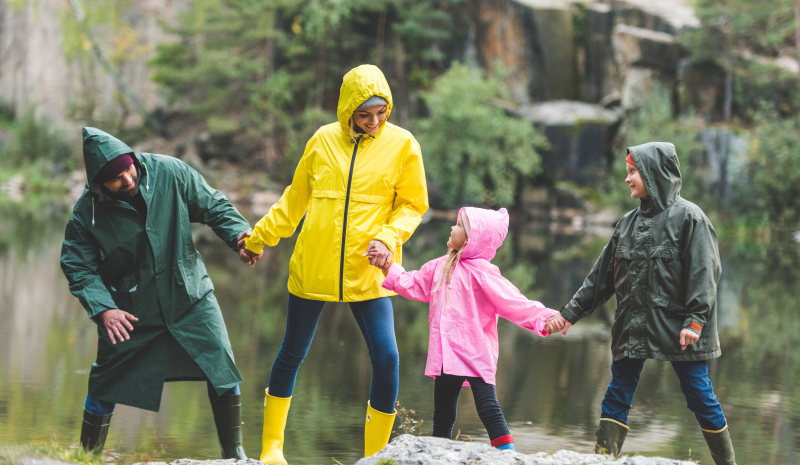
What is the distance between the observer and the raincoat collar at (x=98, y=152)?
3.17m

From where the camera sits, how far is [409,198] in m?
3.63

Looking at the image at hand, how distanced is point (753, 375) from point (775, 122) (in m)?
18.4

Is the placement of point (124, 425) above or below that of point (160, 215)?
below

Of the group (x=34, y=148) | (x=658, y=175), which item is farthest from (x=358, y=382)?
(x=34, y=148)

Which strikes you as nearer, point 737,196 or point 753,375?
point 753,375

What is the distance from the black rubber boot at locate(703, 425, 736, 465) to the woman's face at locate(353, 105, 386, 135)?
6.85 feet

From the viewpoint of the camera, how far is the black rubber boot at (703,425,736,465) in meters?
3.41

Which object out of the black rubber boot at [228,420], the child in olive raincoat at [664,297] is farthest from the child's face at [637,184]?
the black rubber boot at [228,420]

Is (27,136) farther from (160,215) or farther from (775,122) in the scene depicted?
(160,215)

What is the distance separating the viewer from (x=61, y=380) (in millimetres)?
5133

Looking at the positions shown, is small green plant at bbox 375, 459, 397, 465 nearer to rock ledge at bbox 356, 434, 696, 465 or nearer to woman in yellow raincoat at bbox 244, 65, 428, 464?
rock ledge at bbox 356, 434, 696, 465

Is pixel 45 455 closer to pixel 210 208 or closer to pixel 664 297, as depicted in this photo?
pixel 210 208

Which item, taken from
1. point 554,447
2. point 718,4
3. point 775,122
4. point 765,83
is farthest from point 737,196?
point 554,447

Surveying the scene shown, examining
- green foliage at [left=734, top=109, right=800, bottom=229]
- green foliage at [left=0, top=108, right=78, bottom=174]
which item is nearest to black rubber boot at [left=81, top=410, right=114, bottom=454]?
green foliage at [left=734, top=109, right=800, bottom=229]
